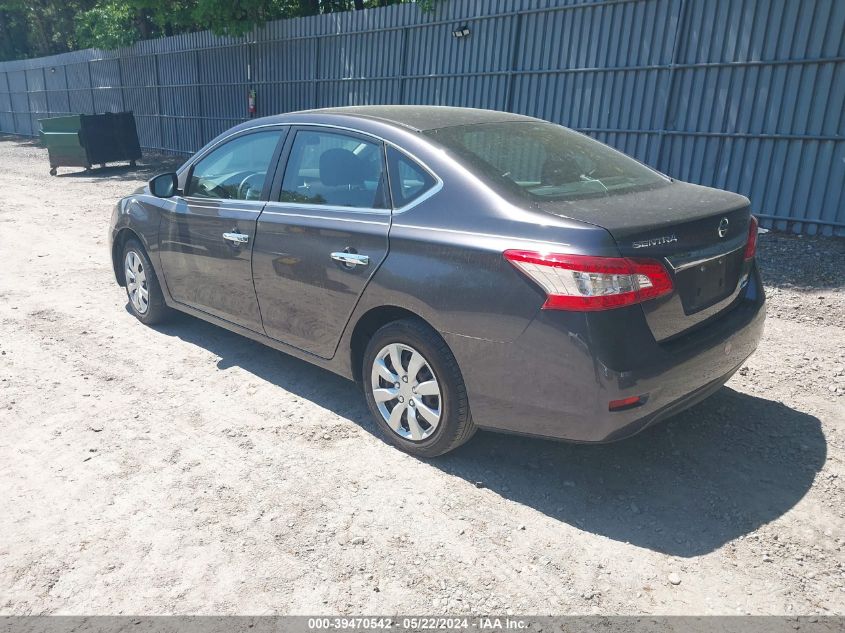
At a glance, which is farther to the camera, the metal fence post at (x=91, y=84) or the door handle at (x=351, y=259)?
the metal fence post at (x=91, y=84)

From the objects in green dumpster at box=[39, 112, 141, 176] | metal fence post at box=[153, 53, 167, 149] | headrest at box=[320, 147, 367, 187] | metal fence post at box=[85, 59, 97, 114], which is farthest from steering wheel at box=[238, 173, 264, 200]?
metal fence post at box=[85, 59, 97, 114]

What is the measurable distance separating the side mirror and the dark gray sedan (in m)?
0.62

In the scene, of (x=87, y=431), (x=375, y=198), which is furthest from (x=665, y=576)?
(x=87, y=431)

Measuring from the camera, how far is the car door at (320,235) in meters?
3.67

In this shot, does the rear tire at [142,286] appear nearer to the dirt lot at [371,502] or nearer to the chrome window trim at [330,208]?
the dirt lot at [371,502]

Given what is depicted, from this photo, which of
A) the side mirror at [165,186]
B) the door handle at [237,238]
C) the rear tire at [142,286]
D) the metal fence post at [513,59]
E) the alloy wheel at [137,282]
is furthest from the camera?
the metal fence post at [513,59]

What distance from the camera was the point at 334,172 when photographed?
157 inches

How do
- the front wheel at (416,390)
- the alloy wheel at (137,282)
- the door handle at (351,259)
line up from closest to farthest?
the front wheel at (416,390) < the door handle at (351,259) < the alloy wheel at (137,282)

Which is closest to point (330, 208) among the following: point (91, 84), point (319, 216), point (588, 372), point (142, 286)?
point (319, 216)

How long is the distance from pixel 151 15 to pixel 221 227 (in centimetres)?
2300

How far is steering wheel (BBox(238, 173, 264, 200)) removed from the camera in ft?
14.5

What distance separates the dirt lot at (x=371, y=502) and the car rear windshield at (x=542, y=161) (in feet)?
4.49

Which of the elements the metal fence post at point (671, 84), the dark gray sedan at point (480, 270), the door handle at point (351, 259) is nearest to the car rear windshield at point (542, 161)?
the dark gray sedan at point (480, 270)

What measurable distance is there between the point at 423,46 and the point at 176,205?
8005 millimetres
